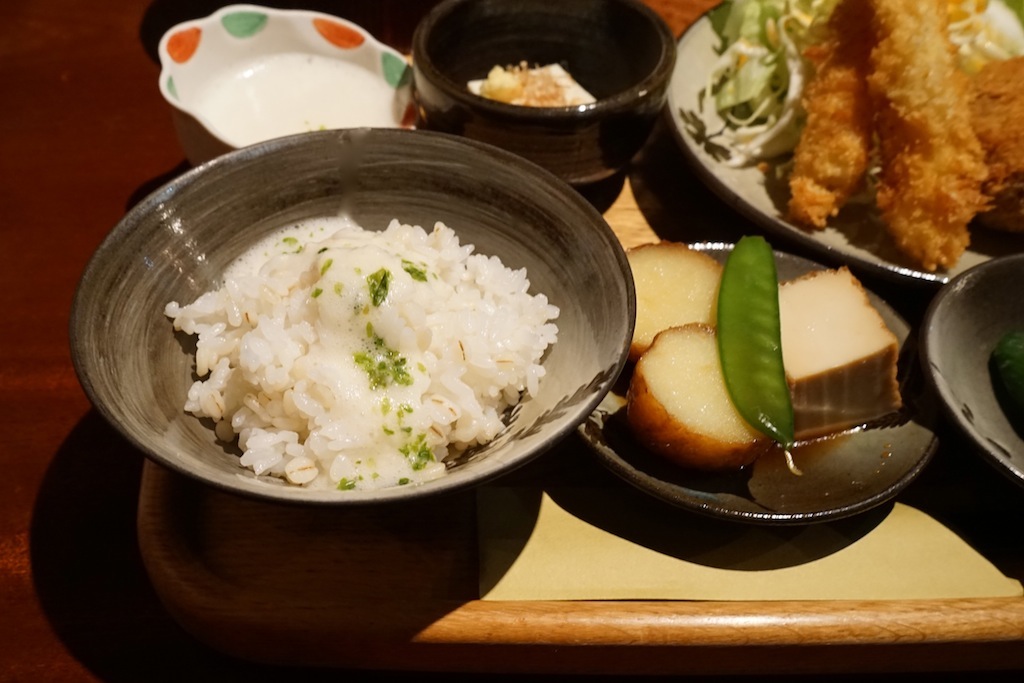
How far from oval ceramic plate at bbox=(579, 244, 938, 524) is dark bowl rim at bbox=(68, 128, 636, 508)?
33 centimetres

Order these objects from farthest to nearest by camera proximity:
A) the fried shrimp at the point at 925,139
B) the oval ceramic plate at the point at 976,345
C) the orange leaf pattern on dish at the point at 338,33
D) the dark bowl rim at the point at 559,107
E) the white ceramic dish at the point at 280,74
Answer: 1. the orange leaf pattern on dish at the point at 338,33
2. the white ceramic dish at the point at 280,74
3. the fried shrimp at the point at 925,139
4. the dark bowl rim at the point at 559,107
5. the oval ceramic plate at the point at 976,345

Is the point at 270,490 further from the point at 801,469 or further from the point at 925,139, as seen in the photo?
the point at 925,139

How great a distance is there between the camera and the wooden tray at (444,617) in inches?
52.9

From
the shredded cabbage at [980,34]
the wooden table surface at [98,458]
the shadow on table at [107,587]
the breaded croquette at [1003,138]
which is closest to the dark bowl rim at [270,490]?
the shadow on table at [107,587]

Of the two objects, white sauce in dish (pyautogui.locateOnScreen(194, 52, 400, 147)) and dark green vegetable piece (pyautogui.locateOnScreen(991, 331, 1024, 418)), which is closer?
dark green vegetable piece (pyautogui.locateOnScreen(991, 331, 1024, 418))

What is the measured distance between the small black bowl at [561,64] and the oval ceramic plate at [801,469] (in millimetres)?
711

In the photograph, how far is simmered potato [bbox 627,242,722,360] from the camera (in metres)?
1.84

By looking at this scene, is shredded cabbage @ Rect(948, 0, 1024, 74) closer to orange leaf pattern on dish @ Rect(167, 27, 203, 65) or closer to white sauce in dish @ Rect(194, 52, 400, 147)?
white sauce in dish @ Rect(194, 52, 400, 147)

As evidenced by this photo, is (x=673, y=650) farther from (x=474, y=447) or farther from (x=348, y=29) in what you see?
(x=348, y=29)

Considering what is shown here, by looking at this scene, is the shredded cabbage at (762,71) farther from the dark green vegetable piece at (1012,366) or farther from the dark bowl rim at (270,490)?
the dark bowl rim at (270,490)

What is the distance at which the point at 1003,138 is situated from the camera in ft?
7.11

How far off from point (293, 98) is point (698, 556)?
1.91 metres

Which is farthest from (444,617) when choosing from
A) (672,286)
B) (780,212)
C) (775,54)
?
(775,54)

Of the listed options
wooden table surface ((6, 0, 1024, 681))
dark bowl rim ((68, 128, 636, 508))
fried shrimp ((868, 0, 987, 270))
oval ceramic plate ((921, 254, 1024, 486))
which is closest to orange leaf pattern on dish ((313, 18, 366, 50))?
wooden table surface ((6, 0, 1024, 681))
